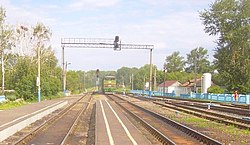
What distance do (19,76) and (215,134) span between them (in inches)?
1597

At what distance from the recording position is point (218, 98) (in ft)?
182

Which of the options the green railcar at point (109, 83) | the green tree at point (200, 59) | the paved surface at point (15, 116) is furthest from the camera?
the green tree at point (200, 59)

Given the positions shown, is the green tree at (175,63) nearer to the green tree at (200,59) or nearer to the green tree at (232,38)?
the green tree at (200,59)

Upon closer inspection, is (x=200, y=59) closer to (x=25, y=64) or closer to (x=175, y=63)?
(x=175, y=63)

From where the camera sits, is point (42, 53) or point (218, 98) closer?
point (218, 98)

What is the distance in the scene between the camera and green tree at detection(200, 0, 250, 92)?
6512 cm

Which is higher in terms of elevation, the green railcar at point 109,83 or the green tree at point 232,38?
the green tree at point 232,38

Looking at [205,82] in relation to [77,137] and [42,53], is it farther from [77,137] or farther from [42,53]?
[77,137]

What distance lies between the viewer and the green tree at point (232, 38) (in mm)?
65125

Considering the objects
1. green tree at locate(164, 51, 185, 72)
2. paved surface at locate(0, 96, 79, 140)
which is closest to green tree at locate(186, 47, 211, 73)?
green tree at locate(164, 51, 185, 72)

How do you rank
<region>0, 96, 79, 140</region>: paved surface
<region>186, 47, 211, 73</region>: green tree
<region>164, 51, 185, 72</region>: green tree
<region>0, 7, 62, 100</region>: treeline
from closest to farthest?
<region>0, 96, 79, 140</region>: paved surface → <region>0, 7, 62, 100</region>: treeline → <region>186, 47, 211, 73</region>: green tree → <region>164, 51, 185, 72</region>: green tree

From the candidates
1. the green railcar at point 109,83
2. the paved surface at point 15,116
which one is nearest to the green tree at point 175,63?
the green railcar at point 109,83

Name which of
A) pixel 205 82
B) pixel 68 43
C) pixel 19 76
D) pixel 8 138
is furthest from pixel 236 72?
pixel 8 138

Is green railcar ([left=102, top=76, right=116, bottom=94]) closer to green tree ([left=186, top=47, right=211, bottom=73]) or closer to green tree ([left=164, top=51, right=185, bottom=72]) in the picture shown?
green tree ([left=186, top=47, right=211, bottom=73])
